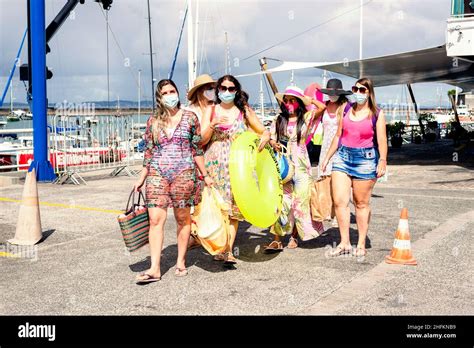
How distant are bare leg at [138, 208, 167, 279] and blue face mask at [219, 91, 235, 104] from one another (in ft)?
4.27

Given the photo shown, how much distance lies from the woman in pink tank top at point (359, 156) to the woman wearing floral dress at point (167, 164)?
1734 millimetres

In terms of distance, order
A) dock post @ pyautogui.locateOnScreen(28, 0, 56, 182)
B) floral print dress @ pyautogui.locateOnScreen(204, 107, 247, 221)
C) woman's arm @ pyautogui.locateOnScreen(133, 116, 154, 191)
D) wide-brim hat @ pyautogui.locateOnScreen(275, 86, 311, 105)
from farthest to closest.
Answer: dock post @ pyautogui.locateOnScreen(28, 0, 56, 182) → wide-brim hat @ pyautogui.locateOnScreen(275, 86, 311, 105) → floral print dress @ pyautogui.locateOnScreen(204, 107, 247, 221) → woman's arm @ pyautogui.locateOnScreen(133, 116, 154, 191)

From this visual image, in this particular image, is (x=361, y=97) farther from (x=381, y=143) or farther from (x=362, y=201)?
(x=362, y=201)

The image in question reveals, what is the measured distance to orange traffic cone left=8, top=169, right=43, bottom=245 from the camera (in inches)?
275

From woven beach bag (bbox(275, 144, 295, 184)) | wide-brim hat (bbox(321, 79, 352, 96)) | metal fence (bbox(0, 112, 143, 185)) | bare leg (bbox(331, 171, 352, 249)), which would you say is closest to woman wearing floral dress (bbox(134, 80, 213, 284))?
woven beach bag (bbox(275, 144, 295, 184))

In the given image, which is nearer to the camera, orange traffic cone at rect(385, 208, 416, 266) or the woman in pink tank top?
orange traffic cone at rect(385, 208, 416, 266)

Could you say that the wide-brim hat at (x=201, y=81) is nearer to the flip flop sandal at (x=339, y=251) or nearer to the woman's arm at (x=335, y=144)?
the woman's arm at (x=335, y=144)

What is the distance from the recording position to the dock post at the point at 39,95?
1370 cm

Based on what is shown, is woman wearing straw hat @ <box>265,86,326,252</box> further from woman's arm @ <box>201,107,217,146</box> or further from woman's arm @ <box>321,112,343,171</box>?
woman's arm @ <box>201,107,217,146</box>

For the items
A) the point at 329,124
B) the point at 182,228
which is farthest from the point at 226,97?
the point at 329,124

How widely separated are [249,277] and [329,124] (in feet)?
8.79
